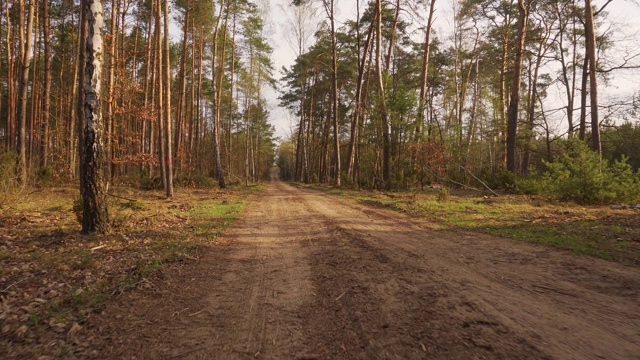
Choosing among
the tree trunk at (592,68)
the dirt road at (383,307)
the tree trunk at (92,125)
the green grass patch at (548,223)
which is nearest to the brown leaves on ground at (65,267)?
the dirt road at (383,307)

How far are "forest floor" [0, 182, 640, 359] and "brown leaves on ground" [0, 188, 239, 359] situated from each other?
0.09 feet

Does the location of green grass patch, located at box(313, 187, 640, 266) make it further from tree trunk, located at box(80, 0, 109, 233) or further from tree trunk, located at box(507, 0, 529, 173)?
tree trunk, located at box(80, 0, 109, 233)

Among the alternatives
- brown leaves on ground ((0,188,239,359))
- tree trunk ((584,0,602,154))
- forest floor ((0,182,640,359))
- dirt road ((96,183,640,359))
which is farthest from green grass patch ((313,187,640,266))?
brown leaves on ground ((0,188,239,359))

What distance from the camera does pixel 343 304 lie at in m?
A: 3.65

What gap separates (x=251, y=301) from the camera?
384 cm

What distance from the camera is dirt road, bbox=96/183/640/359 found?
2760 millimetres

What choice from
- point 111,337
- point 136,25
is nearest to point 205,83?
point 136,25

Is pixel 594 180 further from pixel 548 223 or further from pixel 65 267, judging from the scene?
pixel 65 267

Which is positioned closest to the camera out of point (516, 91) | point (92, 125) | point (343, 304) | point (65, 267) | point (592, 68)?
point (343, 304)

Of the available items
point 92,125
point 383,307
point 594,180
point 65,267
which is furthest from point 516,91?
point 65,267

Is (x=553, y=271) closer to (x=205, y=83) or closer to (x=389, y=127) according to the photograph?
(x=389, y=127)

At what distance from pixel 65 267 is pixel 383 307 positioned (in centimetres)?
447

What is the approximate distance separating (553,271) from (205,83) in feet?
103

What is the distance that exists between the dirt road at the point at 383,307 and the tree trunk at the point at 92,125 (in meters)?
2.59
